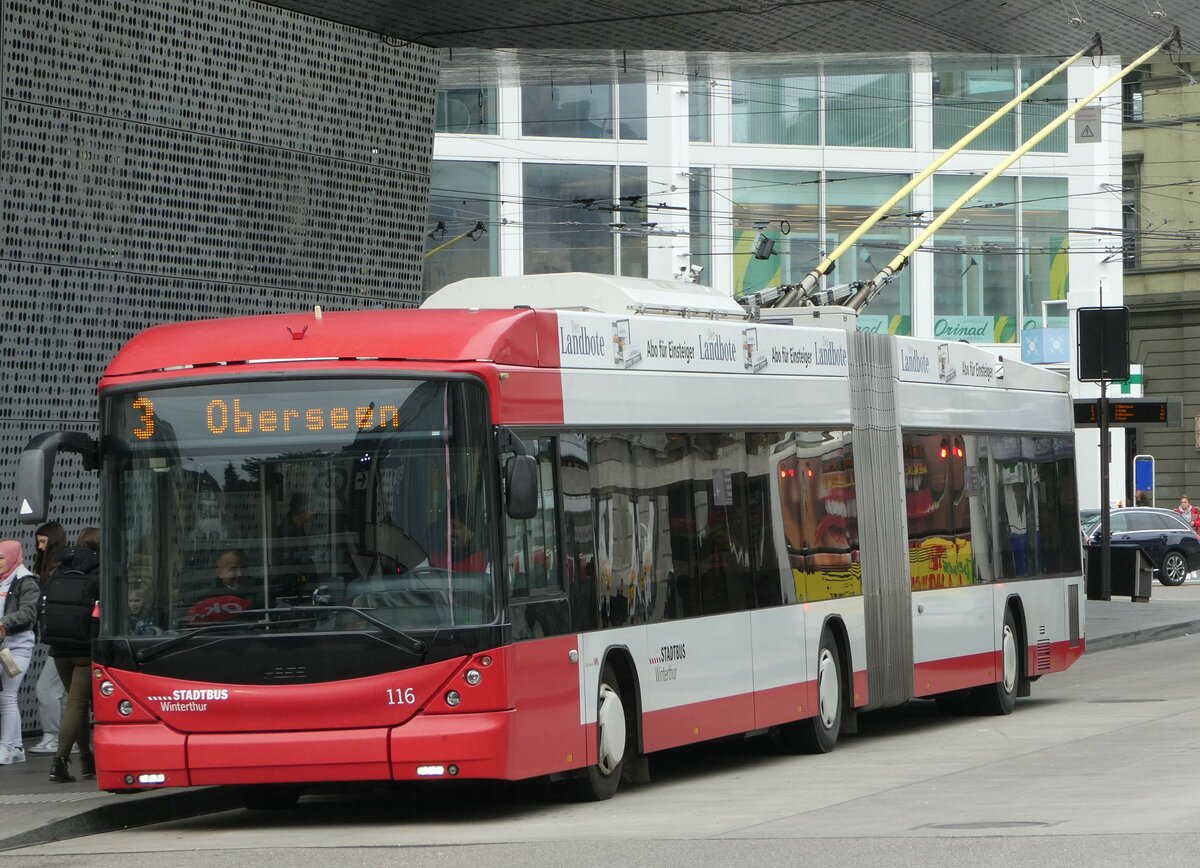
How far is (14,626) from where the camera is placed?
13914 mm

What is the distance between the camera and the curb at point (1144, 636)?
2617 cm

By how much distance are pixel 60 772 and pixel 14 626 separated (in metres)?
1.17

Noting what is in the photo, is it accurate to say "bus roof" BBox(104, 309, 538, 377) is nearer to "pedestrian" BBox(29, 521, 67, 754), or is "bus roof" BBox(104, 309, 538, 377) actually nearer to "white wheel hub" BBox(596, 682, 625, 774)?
"white wheel hub" BBox(596, 682, 625, 774)

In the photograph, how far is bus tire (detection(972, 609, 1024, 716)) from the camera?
1786cm

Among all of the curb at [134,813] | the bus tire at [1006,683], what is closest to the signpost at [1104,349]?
the bus tire at [1006,683]

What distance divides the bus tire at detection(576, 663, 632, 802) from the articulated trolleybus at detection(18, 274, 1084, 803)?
0.02 meters

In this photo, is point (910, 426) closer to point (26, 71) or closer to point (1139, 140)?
point (26, 71)

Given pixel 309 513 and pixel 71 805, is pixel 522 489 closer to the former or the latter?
pixel 309 513

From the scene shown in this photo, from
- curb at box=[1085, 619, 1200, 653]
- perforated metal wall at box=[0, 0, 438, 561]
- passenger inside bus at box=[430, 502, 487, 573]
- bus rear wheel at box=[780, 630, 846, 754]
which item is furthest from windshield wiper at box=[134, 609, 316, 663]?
curb at box=[1085, 619, 1200, 653]

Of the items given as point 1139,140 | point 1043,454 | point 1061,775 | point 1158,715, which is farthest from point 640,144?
point 1061,775

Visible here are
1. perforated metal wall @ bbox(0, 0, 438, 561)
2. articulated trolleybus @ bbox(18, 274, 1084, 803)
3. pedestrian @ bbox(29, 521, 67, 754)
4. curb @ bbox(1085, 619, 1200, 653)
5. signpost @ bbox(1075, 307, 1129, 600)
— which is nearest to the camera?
articulated trolleybus @ bbox(18, 274, 1084, 803)

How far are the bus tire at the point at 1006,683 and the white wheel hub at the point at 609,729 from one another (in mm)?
6293

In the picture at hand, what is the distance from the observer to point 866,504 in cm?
1581

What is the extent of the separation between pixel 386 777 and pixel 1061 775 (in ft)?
13.3
